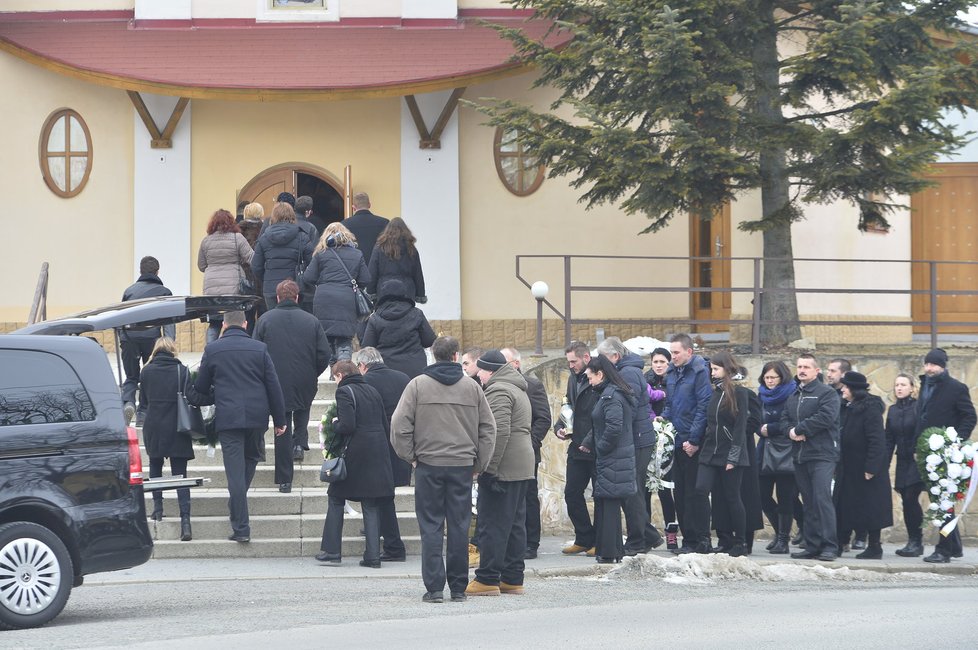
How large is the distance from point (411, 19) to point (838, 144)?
7.26 metres

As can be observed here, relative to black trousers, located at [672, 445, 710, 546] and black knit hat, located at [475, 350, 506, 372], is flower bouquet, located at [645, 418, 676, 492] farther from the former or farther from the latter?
black knit hat, located at [475, 350, 506, 372]

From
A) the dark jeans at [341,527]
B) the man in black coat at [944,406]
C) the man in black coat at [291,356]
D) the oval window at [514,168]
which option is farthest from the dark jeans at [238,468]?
the oval window at [514,168]

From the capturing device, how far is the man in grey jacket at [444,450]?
9.80m

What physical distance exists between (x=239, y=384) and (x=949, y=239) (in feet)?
42.9

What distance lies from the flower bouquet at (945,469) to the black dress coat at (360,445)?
5.02m

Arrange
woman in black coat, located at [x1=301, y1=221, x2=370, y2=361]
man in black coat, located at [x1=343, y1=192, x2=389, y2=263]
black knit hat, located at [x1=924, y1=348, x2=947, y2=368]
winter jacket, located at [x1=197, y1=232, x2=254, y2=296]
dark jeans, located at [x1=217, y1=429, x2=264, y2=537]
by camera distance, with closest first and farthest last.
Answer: dark jeans, located at [x1=217, y1=429, x2=264, y2=537] < black knit hat, located at [x1=924, y1=348, x2=947, y2=368] < woman in black coat, located at [x1=301, y1=221, x2=370, y2=361] < winter jacket, located at [x1=197, y1=232, x2=254, y2=296] < man in black coat, located at [x1=343, y1=192, x2=389, y2=263]

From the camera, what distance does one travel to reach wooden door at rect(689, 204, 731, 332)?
20359 mm

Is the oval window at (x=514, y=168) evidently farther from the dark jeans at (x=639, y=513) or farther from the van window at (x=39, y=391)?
the van window at (x=39, y=391)

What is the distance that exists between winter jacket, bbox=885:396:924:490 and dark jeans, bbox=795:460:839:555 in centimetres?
95

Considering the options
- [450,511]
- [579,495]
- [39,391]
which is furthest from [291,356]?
[39,391]

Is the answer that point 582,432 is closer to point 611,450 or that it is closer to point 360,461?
point 611,450

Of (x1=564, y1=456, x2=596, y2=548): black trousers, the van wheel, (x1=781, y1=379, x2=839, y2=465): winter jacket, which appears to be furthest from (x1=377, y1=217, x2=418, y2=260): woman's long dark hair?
the van wheel

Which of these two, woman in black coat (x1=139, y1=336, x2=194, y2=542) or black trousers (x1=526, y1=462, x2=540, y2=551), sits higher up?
woman in black coat (x1=139, y1=336, x2=194, y2=542)

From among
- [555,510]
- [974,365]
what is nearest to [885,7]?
[974,365]
